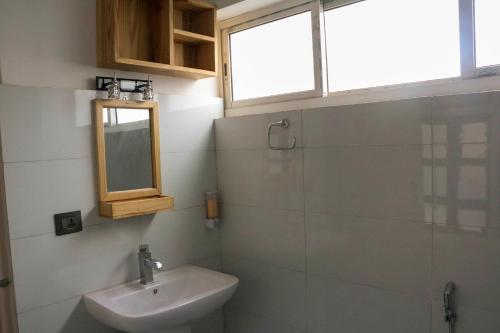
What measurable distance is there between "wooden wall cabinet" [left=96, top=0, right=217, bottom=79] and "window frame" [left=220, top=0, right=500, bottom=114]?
8.5 inches

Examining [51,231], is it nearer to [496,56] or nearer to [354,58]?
[354,58]

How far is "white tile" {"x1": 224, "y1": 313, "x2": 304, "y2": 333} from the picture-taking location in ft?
→ 7.05

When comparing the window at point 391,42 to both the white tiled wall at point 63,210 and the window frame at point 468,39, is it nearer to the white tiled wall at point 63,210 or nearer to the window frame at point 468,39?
the window frame at point 468,39

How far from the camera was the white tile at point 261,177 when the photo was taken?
2.04 metres

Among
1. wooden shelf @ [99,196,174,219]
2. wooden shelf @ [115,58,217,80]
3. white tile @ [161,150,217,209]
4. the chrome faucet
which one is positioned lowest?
the chrome faucet

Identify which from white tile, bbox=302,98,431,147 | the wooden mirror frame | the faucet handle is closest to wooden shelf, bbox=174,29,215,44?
the wooden mirror frame

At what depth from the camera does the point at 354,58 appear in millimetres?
1973

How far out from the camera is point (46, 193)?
170 cm

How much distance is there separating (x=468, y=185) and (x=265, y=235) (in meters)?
1.04

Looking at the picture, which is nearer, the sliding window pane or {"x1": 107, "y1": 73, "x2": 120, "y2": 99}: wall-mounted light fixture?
{"x1": 107, "y1": 73, "x2": 120, "y2": 99}: wall-mounted light fixture

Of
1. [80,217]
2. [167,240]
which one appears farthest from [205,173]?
[80,217]

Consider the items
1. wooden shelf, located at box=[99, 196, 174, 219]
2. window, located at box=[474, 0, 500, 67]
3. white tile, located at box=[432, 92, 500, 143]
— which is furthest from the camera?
wooden shelf, located at box=[99, 196, 174, 219]

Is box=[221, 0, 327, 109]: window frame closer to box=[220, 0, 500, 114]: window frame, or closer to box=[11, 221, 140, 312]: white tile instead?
box=[220, 0, 500, 114]: window frame

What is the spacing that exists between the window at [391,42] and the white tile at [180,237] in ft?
3.42
